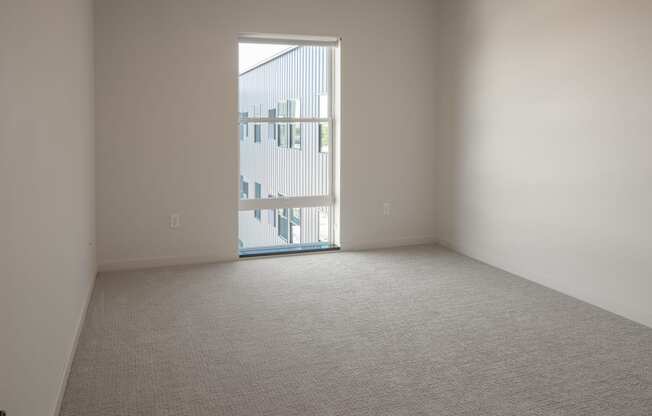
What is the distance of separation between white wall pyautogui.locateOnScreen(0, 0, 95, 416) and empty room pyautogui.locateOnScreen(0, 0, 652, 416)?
0.02 metres

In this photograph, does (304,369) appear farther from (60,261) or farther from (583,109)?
(583,109)

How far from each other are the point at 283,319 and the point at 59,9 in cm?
221

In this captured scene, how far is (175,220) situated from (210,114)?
999 millimetres

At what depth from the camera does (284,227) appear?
5.87 m

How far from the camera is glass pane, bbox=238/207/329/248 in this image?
5.75 metres

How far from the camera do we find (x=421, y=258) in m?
5.57

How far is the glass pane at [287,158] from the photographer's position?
5.64 metres

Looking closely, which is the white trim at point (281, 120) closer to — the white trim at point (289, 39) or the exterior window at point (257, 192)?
the exterior window at point (257, 192)

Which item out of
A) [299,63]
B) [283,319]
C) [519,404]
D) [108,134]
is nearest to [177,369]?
[283,319]

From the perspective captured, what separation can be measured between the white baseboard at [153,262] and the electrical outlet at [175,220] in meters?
0.30

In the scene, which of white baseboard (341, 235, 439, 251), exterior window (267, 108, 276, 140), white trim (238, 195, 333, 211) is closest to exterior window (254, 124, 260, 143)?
exterior window (267, 108, 276, 140)

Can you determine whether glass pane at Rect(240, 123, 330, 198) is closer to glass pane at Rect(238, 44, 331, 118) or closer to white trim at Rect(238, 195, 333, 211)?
white trim at Rect(238, 195, 333, 211)

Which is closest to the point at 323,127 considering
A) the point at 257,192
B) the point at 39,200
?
the point at 257,192

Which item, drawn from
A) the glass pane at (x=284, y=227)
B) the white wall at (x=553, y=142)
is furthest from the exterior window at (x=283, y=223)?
the white wall at (x=553, y=142)
